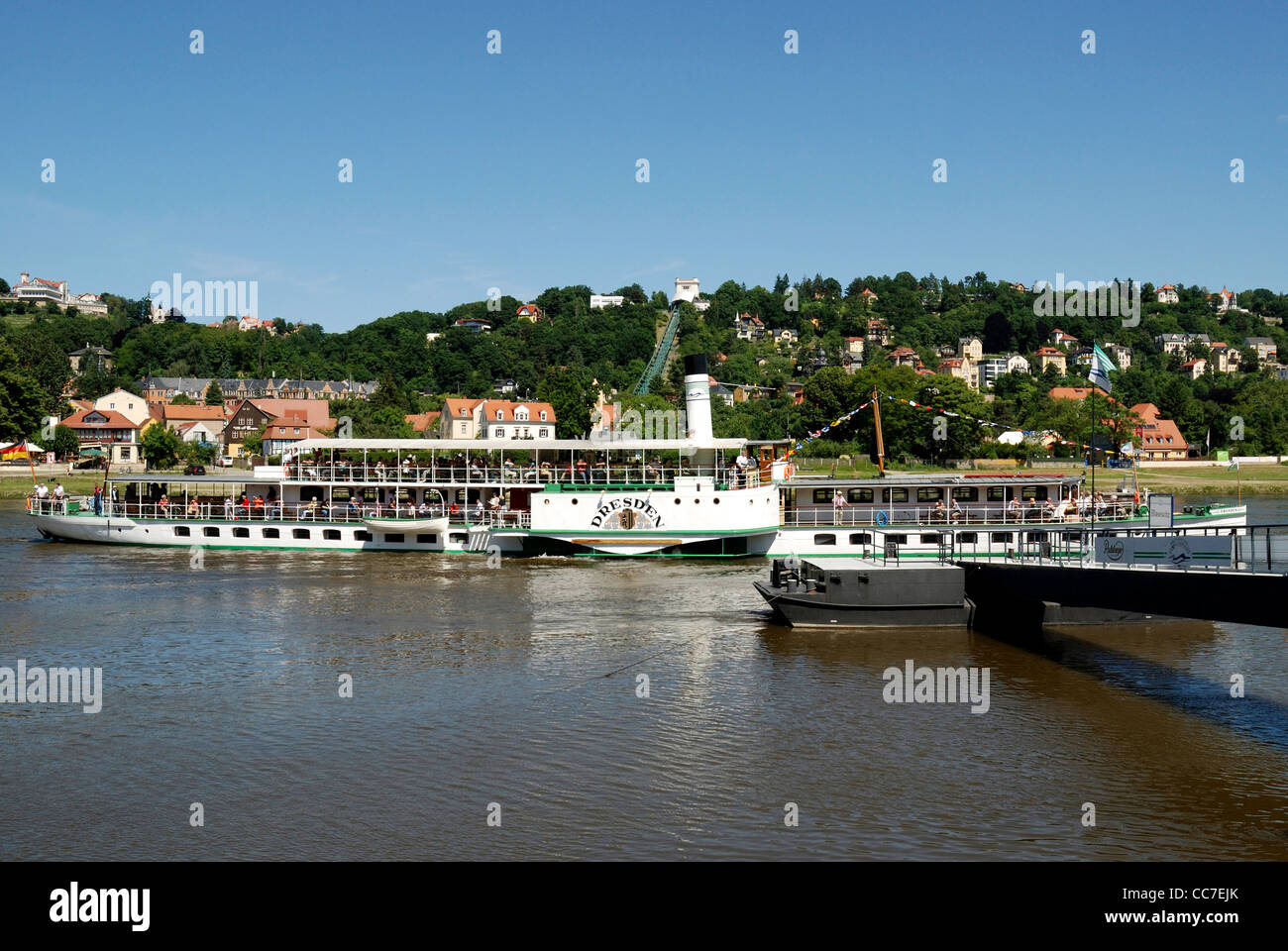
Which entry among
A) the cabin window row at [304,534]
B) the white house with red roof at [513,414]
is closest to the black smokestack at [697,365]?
the cabin window row at [304,534]

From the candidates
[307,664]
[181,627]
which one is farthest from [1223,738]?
[181,627]

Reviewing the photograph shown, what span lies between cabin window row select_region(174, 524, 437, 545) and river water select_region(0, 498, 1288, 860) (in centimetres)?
1556

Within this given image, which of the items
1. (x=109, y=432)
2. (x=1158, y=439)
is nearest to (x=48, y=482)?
(x=109, y=432)

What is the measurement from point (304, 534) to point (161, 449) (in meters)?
71.3

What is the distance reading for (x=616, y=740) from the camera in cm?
2142

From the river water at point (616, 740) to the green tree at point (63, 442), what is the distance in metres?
94.4

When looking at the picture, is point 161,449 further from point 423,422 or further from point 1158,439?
point 1158,439

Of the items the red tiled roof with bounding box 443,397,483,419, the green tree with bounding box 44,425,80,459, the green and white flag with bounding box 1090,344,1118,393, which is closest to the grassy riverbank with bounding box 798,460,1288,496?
the green and white flag with bounding box 1090,344,1118,393

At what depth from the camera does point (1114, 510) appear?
46.8m

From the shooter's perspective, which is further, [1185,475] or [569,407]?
[569,407]

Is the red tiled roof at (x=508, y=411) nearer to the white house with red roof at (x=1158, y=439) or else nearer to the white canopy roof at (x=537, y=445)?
the white house with red roof at (x=1158, y=439)
